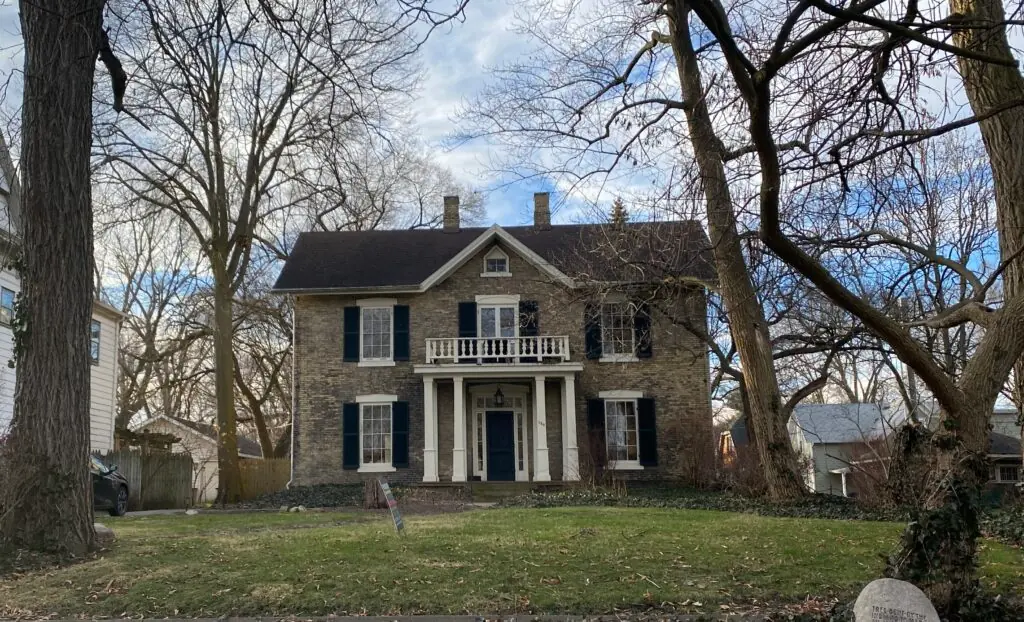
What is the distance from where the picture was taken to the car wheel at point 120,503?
18.1 m

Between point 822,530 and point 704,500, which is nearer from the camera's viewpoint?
point 822,530

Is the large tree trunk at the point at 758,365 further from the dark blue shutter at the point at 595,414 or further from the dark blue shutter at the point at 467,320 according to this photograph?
the dark blue shutter at the point at 467,320

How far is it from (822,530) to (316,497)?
1415 centimetres

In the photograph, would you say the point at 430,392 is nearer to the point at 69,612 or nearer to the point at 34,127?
the point at 34,127

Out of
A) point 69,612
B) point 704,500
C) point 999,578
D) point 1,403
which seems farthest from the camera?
point 1,403

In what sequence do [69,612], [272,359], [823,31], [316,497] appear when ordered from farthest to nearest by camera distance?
[272,359] < [316,497] < [69,612] < [823,31]

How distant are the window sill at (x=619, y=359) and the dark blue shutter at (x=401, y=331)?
5515mm

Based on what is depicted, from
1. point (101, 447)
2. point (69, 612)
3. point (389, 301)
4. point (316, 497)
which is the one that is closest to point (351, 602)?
point (69, 612)

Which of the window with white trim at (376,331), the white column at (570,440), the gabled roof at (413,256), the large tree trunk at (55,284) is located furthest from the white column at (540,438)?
the large tree trunk at (55,284)

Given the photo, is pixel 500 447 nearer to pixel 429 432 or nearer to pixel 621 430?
pixel 429 432

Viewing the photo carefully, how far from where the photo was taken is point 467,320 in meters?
24.4

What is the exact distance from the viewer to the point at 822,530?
1017 centimetres

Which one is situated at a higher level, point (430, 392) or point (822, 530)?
point (430, 392)

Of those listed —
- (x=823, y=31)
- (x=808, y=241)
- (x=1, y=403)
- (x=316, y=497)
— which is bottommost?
(x=316, y=497)
